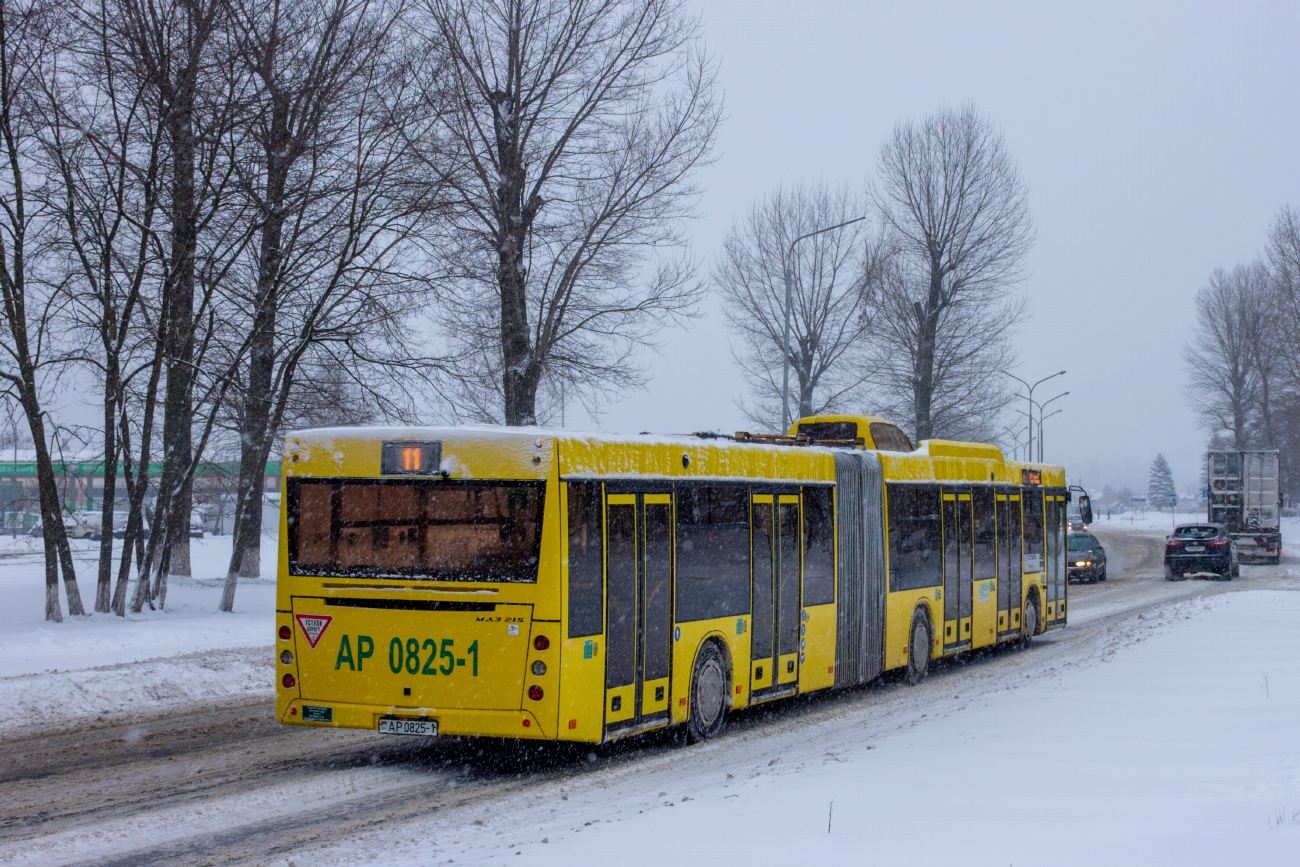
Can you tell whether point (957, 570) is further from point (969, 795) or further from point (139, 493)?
point (139, 493)

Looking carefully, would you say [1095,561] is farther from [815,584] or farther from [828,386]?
[815,584]

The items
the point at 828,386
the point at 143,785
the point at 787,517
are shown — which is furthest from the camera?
the point at 828,386

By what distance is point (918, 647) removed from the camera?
644 inches

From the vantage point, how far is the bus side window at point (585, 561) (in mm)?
9547

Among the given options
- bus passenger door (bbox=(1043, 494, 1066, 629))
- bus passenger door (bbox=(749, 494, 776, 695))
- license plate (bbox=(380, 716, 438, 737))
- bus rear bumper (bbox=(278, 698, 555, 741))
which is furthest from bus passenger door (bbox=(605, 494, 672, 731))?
bus passenger door (bbox=(1043, 494, 1066, 629))

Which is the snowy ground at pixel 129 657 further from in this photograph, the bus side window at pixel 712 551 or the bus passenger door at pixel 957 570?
the bus passenger door at pixel 957 570

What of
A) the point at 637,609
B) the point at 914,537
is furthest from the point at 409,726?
the point at 914,537

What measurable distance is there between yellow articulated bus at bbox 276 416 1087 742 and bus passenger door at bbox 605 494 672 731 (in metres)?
0.02

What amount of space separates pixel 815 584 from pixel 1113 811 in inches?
273

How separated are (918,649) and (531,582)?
8.46 meters

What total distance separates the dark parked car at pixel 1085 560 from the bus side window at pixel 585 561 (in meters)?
31.3

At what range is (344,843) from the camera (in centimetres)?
740

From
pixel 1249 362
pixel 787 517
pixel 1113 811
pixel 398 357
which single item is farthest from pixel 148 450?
pixel 1249 362

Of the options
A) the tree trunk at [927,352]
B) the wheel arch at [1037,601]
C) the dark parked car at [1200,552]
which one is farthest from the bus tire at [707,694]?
the tree trunk at [927,352]
